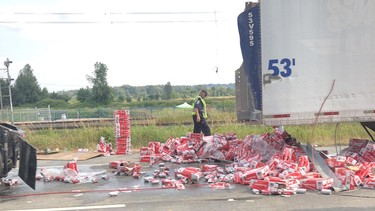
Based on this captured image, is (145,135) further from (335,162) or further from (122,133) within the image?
(335,162)

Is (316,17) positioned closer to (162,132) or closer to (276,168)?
(276,168)

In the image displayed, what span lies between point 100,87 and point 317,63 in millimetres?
81657

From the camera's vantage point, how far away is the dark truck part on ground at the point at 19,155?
7004 millimetres

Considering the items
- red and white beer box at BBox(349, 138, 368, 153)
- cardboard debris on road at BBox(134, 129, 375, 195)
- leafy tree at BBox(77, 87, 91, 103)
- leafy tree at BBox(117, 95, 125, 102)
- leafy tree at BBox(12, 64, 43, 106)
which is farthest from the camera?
leafy tree at BBox(117, 95, 125, 102)

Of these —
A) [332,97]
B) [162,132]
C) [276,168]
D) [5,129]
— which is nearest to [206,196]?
[276,168]

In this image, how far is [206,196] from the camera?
21.8 ft

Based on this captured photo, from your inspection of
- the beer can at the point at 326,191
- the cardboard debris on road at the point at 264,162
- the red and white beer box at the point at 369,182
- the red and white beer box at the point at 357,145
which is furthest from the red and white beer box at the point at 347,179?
the red and white beer box at the point at 357,145

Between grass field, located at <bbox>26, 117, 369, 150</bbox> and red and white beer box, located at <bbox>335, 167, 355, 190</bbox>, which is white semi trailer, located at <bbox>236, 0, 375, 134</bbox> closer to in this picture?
red and white beer box, located at <bbox>335, 167, 355, 190</bbox>

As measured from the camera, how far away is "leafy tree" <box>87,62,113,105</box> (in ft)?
277

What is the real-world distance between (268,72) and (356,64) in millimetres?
1676

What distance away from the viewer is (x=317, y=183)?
22.4 ft

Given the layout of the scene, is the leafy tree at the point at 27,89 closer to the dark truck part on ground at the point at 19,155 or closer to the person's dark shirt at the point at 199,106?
the person's dark shirt at the point at 199,106

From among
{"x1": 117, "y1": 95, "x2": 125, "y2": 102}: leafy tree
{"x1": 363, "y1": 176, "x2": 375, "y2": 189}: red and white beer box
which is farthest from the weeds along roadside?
{"x1": 117, "y1": 95, "x2": 125, "y2": 102}: leafy tree

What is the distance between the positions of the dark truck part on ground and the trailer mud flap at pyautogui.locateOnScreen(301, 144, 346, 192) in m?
5.27
